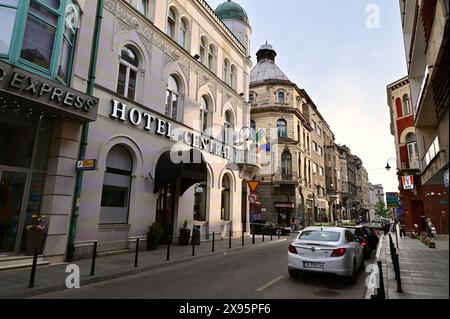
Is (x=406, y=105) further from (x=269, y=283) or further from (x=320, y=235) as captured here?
(x=269, y=283)

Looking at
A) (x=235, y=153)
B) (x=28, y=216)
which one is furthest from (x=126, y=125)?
(x=235, y=153)

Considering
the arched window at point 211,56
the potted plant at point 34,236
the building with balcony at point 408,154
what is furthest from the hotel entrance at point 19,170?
the building with balcony at point 408,154

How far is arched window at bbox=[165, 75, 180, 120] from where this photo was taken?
16797mm

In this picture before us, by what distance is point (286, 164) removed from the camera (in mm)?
39688

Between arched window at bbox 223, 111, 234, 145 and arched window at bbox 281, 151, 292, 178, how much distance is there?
58.8 ft

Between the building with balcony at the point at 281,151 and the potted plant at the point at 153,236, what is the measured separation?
24.3 m

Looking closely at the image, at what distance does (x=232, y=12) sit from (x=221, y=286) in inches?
1036

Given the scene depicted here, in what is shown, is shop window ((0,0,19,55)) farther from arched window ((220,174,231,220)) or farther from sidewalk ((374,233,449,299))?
arched window ((220,174,231,220))

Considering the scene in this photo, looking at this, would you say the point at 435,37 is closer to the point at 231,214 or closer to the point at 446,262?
the point at 446,262

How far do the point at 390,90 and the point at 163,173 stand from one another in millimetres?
27521

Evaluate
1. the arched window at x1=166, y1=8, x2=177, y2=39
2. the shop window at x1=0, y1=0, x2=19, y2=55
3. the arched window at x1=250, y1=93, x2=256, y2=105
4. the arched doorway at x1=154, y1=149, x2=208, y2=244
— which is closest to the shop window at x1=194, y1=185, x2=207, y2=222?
the arched doorway at x1=154, y1=149, x2=208, y2=244

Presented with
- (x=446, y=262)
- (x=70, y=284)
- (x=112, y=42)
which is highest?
(x=112, y=42)

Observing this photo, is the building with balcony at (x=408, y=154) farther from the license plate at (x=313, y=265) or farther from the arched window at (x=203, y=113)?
the license plate at (x=313, y=265)
